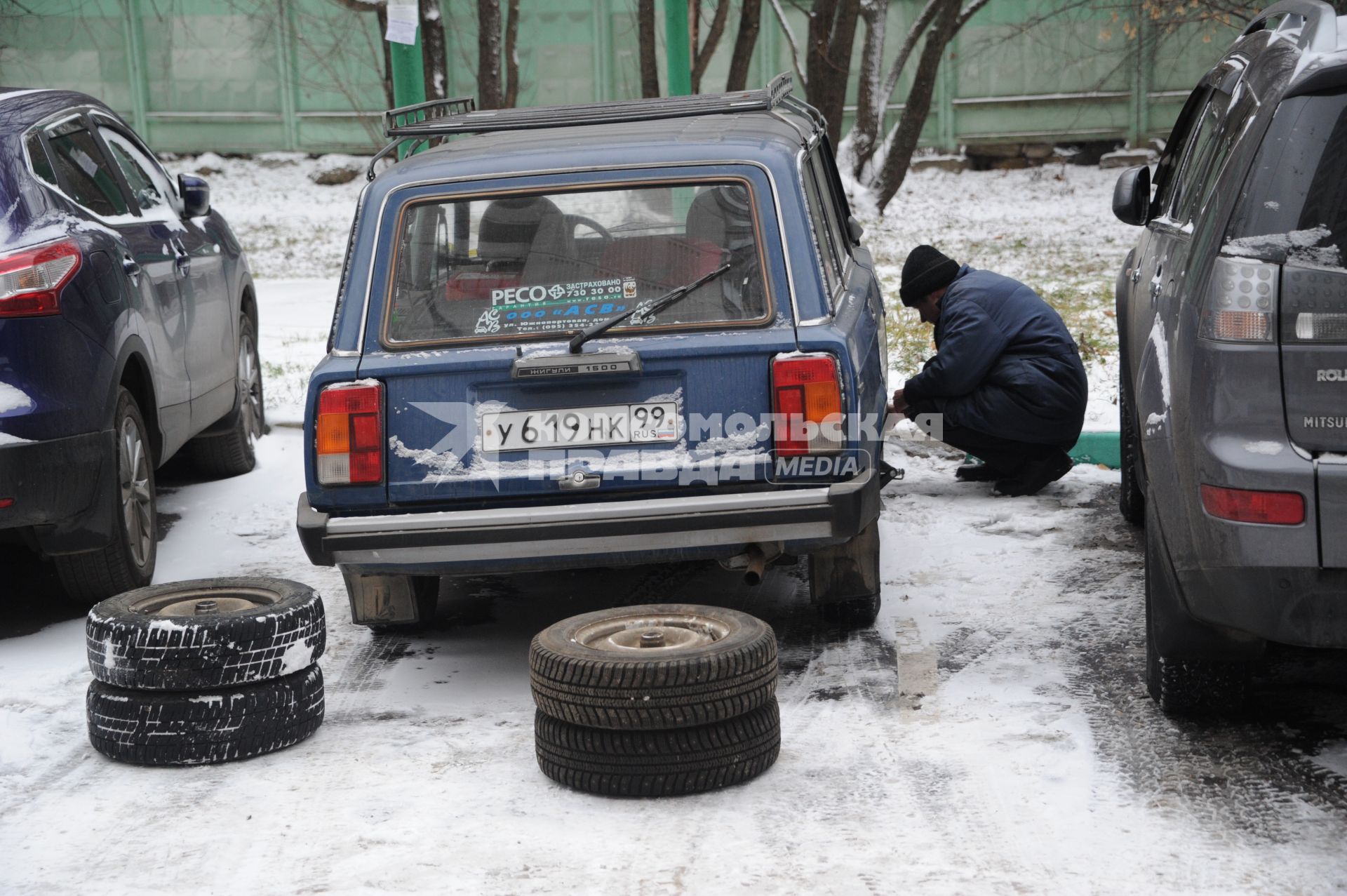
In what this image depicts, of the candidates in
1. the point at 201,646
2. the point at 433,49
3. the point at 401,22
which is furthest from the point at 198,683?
the point at 433,49

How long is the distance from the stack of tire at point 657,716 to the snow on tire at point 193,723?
79 cm

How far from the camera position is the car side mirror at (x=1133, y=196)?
5621 mm

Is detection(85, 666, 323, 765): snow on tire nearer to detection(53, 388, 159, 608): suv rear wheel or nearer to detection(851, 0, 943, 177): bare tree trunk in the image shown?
detection(53, 388, 159, 608): suv rear wheel

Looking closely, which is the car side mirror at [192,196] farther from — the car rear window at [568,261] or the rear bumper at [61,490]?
the car rear window at [568,261]

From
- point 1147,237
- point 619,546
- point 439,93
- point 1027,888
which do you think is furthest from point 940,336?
point 439,93

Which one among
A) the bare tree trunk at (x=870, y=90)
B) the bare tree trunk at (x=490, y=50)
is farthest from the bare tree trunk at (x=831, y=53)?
the bare tree trunk at (x=490, y=50)

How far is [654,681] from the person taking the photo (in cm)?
366

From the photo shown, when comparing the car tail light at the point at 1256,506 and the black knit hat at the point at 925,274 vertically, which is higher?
the black knit hat at the point at 925,274

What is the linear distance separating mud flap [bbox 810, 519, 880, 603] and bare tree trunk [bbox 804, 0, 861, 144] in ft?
34.0

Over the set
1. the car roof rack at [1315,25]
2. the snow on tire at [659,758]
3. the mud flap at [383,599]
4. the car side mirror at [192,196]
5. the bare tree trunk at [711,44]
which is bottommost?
the snow on tire at [659,758]

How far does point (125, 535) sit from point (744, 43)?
12.3 metres

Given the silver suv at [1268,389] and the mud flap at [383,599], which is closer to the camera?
the silver suv at [1268,389]

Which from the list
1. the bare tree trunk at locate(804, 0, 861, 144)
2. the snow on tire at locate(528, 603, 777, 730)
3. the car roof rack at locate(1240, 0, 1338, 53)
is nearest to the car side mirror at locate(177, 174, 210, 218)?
the snow on tire at locate(528, 603, 777, 730)

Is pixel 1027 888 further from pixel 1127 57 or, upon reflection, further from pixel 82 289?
pixel 1127 57
